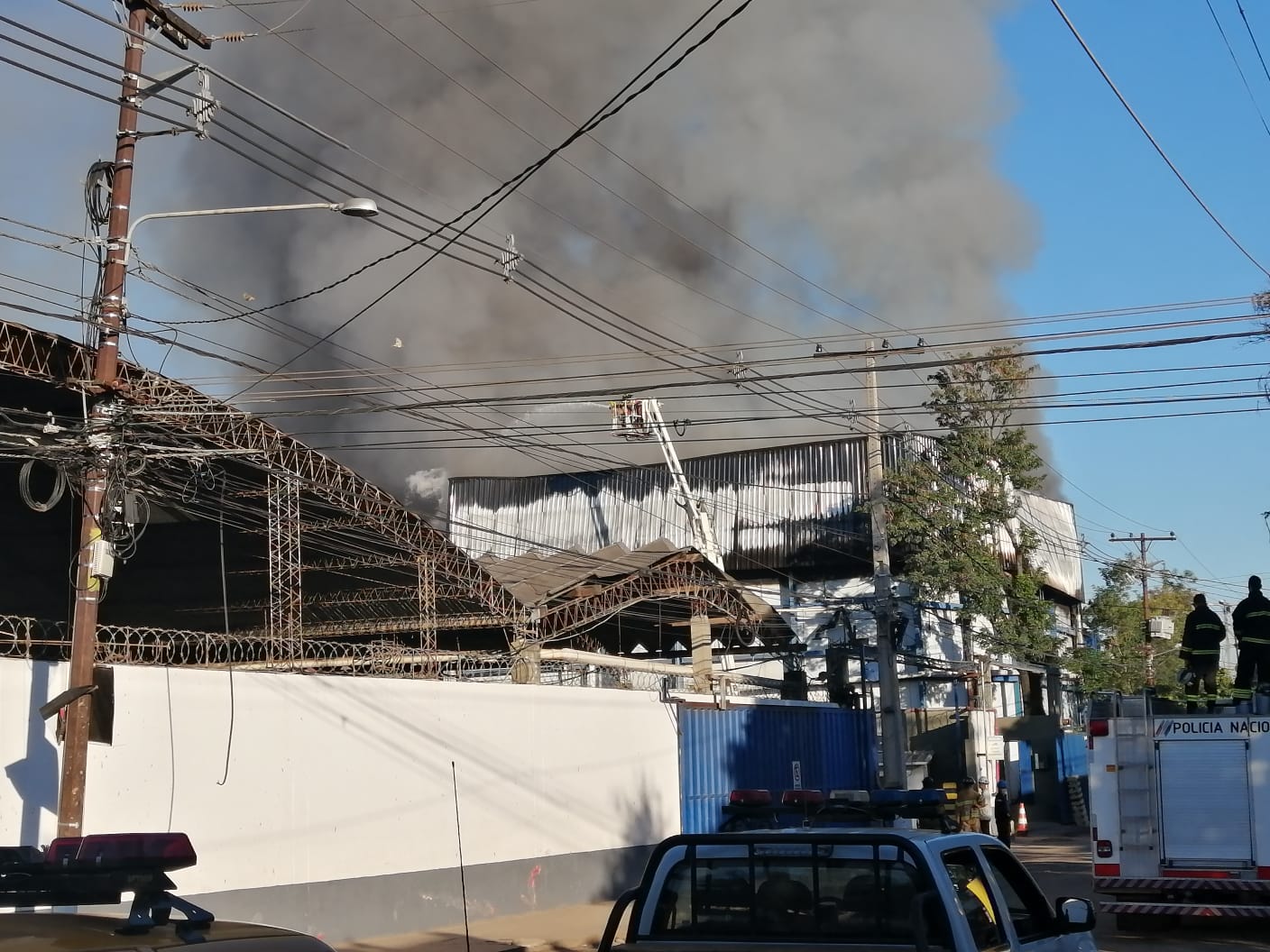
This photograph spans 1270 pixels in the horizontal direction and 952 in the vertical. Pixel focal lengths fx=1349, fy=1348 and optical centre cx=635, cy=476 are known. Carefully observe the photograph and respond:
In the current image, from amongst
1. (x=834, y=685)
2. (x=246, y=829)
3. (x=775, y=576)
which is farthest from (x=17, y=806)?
(x=775, y=576)

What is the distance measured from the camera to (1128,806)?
13.3 metres

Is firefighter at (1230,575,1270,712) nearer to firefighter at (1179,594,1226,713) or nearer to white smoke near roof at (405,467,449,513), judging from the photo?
firefighter at (1179,594,1226,713)

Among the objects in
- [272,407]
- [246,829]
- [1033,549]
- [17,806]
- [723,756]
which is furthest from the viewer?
[1033,549]

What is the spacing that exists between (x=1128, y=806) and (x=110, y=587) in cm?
1999

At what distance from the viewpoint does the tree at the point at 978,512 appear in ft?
115

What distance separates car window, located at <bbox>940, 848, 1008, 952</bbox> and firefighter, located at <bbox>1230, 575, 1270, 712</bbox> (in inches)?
374

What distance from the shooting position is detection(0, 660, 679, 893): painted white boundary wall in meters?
10.9

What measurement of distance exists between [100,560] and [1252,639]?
11278 millimetres

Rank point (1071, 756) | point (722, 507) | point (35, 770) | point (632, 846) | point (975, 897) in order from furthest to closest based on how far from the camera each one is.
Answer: point (722, 507) < point (1071, 756) < point (632, 846) < point (35, 770) < point (975, 897)

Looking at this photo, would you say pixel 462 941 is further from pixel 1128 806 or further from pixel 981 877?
pixel 981 877

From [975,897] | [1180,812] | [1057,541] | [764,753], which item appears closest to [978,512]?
[1057,541]

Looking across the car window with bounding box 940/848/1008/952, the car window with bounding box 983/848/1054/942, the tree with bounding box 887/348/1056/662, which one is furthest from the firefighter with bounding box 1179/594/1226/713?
the tree with bounding box 887/348/1056/662

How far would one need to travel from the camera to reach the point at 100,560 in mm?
10328

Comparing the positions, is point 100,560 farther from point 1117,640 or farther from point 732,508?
point 1117,640
